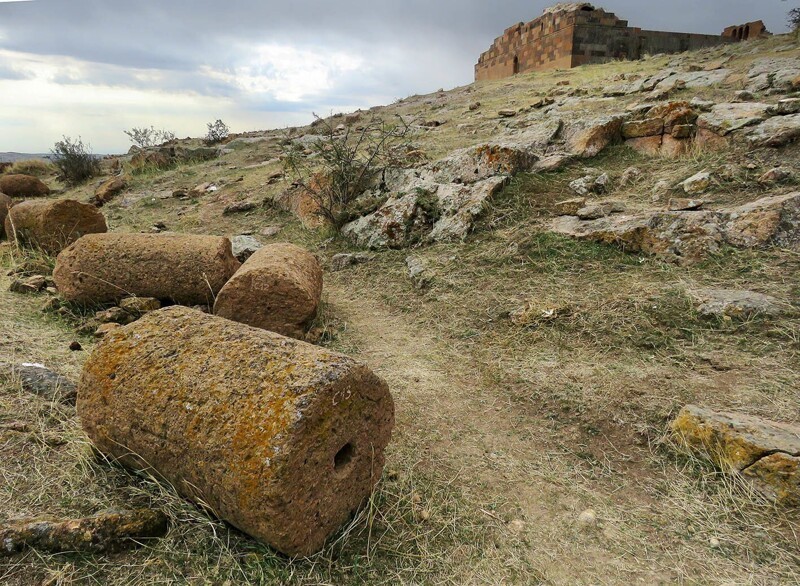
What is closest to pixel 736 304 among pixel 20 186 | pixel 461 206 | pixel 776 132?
pixel 776 132

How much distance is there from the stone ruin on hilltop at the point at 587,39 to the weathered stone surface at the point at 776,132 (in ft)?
42.7

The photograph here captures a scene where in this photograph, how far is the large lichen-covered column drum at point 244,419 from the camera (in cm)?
182

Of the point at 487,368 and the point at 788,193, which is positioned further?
the point at 788,193

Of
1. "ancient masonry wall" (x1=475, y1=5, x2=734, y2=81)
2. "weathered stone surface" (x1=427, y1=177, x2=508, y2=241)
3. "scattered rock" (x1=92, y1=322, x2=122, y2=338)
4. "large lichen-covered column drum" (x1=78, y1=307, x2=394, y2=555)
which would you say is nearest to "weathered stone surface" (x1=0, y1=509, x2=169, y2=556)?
"large lichen-covered column drum" (x1=78, y1=307, x2=394, y2=555)

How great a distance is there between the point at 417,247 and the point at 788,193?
3.99 meters

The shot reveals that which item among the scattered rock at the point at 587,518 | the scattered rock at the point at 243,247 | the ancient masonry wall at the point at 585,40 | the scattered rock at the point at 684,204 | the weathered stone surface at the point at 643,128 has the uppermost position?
the ancient masonry wall at the point at 585,40

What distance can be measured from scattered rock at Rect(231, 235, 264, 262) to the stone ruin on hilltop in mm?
15413

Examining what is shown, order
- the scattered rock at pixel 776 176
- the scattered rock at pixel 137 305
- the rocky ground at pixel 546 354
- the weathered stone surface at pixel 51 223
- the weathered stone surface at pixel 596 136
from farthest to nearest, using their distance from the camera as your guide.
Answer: the weathered stone surface at pixel 596 136
the weathered stone surface at pixel 51 223
the scattered rock at pixel 776 176
the scattered rock at pixel 137 305
the rocky ground at pixel 546 354

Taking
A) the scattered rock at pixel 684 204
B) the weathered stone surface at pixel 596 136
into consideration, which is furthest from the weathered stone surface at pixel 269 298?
the weathered stone surface at pixel 596 136

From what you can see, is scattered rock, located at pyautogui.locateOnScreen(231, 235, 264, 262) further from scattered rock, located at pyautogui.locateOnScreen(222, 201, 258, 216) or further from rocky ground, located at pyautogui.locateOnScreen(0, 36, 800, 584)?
scattered rock, located at pyautogui.locateOnScreen(222, 201, 258, 216)

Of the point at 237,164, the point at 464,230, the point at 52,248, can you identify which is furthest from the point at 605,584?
the point at 237,164

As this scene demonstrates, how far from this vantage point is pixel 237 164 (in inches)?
541

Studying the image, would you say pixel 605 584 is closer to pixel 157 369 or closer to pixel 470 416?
pixel 470 416

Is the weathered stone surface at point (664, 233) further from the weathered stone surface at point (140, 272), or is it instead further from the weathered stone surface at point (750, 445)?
the weathered stone surface at point (140, 272)
